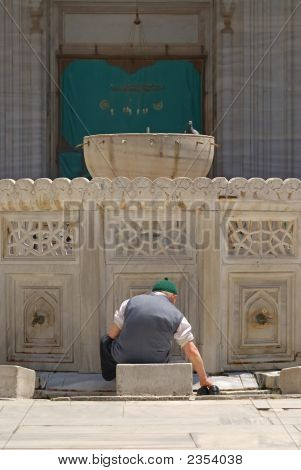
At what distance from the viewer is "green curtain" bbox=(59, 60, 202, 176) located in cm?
1338

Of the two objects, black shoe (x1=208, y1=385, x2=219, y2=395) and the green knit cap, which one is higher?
the green knit cap

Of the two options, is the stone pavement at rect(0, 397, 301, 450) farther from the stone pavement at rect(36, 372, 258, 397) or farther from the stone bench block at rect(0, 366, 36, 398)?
the stone pavement at rect(36, 372, 258, 397)

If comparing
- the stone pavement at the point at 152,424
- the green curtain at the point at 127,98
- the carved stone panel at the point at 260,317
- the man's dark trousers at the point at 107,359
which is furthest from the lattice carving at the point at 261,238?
the green curtain at the point at 127,98

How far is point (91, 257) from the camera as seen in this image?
293 inches

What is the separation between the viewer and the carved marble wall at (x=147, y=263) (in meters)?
7.42

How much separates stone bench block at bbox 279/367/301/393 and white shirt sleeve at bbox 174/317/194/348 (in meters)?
0.77

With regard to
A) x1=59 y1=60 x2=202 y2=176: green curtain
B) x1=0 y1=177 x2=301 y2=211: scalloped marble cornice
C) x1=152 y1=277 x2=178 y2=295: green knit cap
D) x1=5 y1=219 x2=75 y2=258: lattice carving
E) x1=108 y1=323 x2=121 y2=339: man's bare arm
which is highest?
x1=59 y1=60 x2=202 y2=176: green curtain

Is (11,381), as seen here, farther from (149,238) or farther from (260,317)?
(260,317)

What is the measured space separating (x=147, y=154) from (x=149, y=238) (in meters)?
1.08

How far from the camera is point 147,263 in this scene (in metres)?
7.45

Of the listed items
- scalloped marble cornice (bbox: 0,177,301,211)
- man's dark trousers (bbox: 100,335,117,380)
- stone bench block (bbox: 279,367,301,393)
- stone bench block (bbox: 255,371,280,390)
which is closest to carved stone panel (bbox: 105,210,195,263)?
scalloped marble cornice (bbox: 0,177,301,211)

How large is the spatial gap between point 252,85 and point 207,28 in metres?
1.23

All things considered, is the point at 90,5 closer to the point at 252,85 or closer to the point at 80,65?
the point at 80,65

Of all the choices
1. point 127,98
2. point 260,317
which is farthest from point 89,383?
point 127,98
